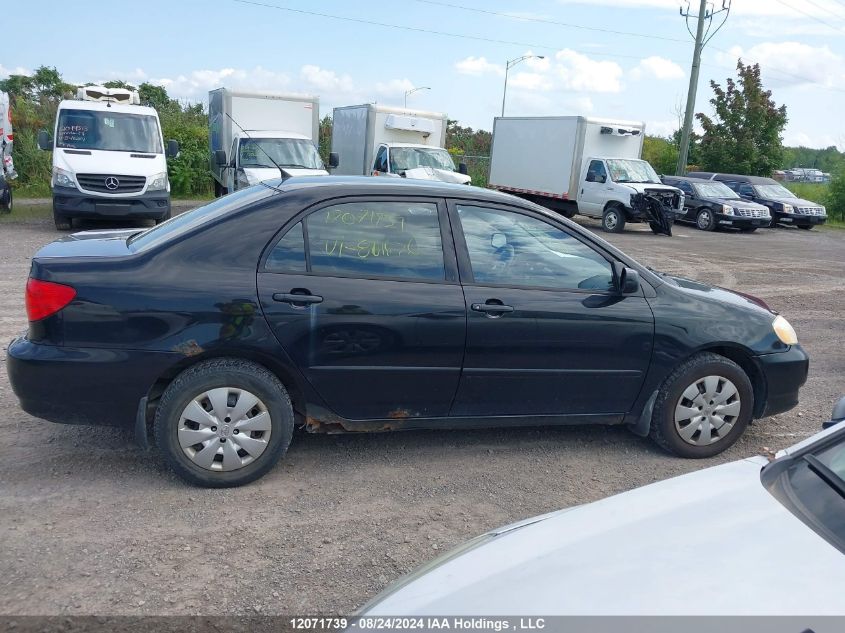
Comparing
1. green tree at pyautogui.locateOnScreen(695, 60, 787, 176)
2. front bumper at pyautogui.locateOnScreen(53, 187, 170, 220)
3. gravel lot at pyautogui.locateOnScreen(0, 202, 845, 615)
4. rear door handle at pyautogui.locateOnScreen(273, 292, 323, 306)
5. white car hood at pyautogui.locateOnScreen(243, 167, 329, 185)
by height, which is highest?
green tree at pyautogui.locateOnScreen(695, 60, 787, 176)

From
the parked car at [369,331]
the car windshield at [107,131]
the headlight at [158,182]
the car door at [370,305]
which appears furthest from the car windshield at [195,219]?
the car windshield at [107,131]

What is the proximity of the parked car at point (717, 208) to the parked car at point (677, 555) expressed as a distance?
850 inches

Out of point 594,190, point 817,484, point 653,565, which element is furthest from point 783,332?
point 594,190

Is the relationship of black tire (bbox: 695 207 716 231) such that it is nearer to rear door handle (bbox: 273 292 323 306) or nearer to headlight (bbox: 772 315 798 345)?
headlight (bbox: 772 315 798 345)

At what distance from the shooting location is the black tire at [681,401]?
473cm

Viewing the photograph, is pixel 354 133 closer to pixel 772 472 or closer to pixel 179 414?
pixel 179 414

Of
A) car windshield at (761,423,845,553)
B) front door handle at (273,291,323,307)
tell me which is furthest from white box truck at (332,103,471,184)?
car windshield at (761,423,845,553)

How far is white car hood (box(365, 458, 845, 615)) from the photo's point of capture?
185cm

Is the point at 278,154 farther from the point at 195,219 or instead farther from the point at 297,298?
the point at 297,298

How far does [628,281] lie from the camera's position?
455cm

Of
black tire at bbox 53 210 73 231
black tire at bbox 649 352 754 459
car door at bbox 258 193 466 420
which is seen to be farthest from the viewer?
black tire at bbox 53 210 73 231

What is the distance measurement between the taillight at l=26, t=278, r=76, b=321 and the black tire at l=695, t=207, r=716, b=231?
22.0m

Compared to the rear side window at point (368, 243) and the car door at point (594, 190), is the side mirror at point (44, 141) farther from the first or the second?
the car door at point (594, 190)

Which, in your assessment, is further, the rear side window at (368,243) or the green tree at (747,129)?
the green tree at (747,129)
